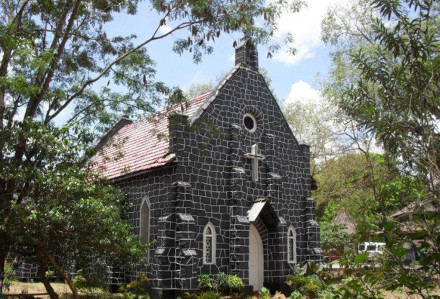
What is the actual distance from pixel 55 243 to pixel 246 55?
12.6 metres

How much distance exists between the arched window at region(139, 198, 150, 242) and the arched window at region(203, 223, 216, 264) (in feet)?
7.83

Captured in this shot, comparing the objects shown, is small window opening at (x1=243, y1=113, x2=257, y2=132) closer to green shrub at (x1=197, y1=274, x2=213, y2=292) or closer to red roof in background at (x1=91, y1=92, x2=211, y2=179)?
red roof in background at (x1=91, y1=92, x2=211, y2=179)

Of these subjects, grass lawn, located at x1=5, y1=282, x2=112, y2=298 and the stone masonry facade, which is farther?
grass lawn, located at x1=5, y1=282, x2=112, y2=298

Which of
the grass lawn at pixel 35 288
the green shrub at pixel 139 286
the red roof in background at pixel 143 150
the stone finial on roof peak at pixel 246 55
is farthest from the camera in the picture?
the stone finial on roof peak at pixel 246 55

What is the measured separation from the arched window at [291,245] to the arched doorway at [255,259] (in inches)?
50.3

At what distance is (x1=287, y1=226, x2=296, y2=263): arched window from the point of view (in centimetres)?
2152

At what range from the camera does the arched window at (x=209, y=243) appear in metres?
18.5

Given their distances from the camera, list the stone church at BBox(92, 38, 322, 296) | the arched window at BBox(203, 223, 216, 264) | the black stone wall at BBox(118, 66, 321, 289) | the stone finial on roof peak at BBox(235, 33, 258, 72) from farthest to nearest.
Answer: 1. the stone finial on roof peak at BBox(235, 33, 258, 72)
2. the arched window at BBox(203, 223, 216, 264)
3. the stone church at BBox(92, 38, 322, 296)
4. the black stone wall at BBox(118, 66, 321, 289)

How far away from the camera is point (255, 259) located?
826 inches

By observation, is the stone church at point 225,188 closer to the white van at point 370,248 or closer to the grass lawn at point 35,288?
the grass lawn at point 35,288

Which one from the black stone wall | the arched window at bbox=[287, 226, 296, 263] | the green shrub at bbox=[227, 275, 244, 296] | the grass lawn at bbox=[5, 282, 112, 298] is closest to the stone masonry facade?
the black stone wall

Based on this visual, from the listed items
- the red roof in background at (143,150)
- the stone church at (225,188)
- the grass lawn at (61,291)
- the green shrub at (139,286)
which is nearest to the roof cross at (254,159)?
the stone church at (225,188)

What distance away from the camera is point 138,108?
50.6ft

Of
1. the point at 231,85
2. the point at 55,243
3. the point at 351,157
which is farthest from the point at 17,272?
the point at 351,157
